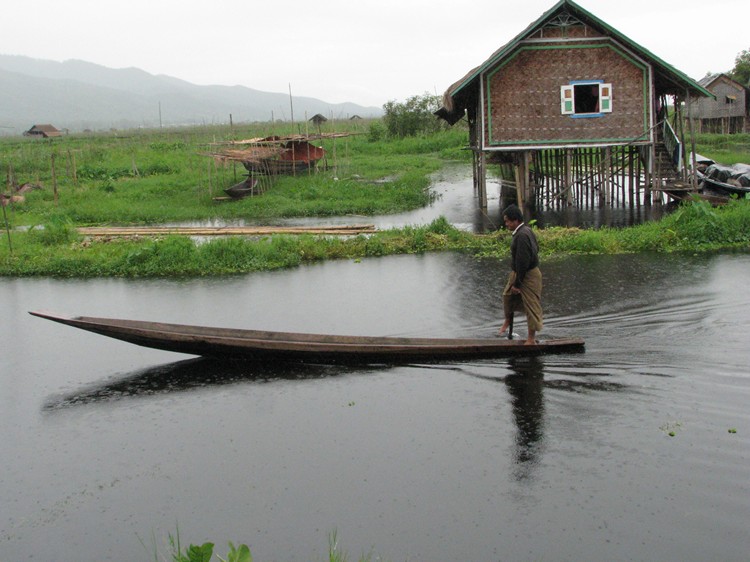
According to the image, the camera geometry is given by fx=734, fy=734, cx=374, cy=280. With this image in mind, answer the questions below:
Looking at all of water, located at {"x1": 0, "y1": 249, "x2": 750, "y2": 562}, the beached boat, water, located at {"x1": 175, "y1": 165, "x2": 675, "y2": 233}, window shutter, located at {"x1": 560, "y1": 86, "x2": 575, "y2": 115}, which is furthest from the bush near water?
window shutter, located at {"x1": 560, "y1": 86, "x2": 575, "y2": 115}

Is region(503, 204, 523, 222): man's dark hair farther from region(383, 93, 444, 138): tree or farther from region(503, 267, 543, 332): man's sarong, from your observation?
region(383, 93, 444, 138): tree

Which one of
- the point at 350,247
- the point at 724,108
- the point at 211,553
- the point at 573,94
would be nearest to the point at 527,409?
the point at 211,553

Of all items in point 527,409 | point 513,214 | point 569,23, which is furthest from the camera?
point 569,23

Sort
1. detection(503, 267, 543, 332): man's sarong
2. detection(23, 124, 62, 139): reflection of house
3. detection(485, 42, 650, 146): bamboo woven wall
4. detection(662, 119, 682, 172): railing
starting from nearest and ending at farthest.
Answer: detection(503, 267, 543, 332): man's sarong → detection(485, 42, 650, 146): bamboo woven wall → detection(662, 119, 682, 172): railing → detection(23, 124, 62, 139): reflection of house

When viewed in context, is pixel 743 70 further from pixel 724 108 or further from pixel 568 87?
pixel 568 87

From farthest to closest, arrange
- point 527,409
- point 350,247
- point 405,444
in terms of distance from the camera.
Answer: point 350,247 → point 527,409 → point 405,444

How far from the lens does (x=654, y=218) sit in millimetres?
19078

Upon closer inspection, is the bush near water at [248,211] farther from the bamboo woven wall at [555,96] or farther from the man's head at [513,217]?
the man's head at [513,217]

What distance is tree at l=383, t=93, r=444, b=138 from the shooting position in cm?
4522

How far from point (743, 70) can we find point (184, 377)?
47245 mm

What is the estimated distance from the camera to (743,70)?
46.1 meters

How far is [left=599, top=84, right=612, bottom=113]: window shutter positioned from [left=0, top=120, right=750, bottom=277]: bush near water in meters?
4.44

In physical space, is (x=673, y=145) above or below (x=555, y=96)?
below

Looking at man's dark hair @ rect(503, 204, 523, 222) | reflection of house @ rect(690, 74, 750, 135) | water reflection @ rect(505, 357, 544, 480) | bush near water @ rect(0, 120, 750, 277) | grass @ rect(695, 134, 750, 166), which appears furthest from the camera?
reflection of house @ rect(690, 74, 750, 135)
